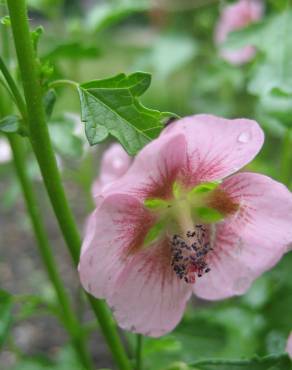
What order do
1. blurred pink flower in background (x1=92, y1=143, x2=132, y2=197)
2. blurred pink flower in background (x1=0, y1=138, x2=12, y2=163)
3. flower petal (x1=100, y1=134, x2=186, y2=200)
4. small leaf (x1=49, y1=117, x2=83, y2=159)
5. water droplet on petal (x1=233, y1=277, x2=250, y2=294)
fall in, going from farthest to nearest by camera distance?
blurred pink flower in background (x1=0, y1=138, x2=12, y2=163) → small leaf (x1=49, y1=117, x2=83, y2=159) → blurred pink flower in background (x1=92, y1=143, x2=132, y2=197) → water droplet on petal (x1=233, y1=277, x2=250, y2=294) → flower petal (x1=100, y1=134, x2=186, y2=200)

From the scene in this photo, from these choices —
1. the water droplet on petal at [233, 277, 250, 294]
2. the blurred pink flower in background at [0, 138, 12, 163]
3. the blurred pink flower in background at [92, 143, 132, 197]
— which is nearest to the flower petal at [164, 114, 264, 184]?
the water droplet on petal at [233, 277, 250, 294]

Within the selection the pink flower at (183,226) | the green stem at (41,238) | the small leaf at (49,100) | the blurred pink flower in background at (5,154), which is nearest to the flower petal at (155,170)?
the pink flower at (183,226)

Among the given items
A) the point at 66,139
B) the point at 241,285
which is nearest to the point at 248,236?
the point at 241,285

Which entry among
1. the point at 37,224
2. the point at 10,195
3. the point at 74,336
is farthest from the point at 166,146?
the point at 10,195

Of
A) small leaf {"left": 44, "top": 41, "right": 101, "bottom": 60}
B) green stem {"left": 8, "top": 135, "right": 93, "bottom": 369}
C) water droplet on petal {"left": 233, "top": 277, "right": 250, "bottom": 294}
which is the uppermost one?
small leaf {"left": 44, "top": 41, "right": 101, "bottom": 60}

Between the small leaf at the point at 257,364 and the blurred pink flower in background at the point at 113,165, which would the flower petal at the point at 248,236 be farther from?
the blurred pink flower in background at the point at 113,165

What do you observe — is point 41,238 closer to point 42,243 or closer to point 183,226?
point 42,243

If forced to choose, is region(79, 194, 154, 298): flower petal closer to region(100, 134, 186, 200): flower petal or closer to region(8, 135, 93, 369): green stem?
region(100, 134, 186, 200): flower petal
